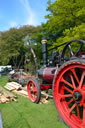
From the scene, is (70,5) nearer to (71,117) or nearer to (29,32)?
(71,117)

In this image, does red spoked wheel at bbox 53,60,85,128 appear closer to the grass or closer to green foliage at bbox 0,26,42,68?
the grass

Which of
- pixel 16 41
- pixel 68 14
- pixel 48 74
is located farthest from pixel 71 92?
pixel 16 41

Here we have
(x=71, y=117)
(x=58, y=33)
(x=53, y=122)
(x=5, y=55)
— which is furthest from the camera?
(x=5, y=55)

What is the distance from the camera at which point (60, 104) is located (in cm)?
230

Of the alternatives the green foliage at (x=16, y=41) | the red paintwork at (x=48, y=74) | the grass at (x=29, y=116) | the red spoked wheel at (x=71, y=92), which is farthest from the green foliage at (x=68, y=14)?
the green foliage at (x=16, y=41)

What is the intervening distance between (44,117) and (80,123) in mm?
1223

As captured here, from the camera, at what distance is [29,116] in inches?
123

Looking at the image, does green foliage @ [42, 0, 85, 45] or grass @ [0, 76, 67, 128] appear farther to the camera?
green foliage @ [42, 0, 85, 45]

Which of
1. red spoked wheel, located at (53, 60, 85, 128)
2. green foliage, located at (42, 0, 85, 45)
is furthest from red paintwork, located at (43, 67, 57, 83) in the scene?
green foliage, located at (42, 0, 85, 45)

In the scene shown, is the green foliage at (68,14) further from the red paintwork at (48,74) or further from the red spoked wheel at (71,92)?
the red spoked wheel at (71,92)

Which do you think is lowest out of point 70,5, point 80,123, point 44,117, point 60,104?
point 44,117

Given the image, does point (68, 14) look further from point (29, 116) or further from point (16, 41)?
point (16, 41)

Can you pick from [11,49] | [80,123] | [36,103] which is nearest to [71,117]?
[80,123]

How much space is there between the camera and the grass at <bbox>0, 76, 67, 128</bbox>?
268cm
